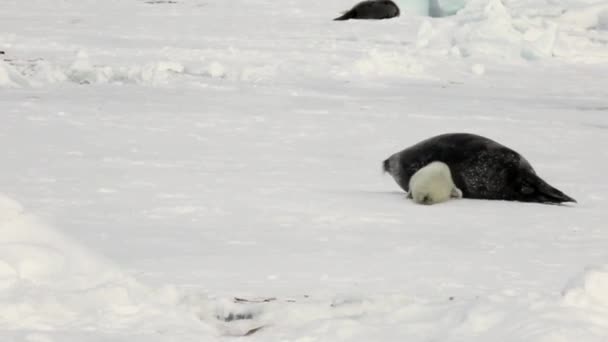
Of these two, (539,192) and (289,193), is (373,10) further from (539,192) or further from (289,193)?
(289,193)

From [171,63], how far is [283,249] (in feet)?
22.5

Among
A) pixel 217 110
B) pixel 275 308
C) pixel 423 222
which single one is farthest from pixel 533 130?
pixel 275 308

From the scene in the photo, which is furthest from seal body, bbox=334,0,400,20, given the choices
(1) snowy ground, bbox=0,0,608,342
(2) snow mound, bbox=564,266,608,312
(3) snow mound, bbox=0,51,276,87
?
(2) snow mound, bbox=564,266,608,312

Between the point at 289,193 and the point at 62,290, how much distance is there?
2.21 m

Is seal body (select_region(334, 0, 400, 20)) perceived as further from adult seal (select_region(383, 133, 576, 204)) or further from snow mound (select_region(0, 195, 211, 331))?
snow mound (select_region(0, 195, 211, 331))

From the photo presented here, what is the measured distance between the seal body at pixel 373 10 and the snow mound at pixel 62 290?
13688mm

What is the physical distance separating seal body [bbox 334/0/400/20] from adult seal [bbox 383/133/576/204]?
11.5m

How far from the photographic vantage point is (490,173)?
531 cm

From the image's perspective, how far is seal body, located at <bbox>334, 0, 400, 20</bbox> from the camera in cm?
1681

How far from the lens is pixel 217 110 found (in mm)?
8289

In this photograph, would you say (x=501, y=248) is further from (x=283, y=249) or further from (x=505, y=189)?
(x=505, y=189)

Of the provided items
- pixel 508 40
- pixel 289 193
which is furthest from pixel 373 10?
pixel 289 193

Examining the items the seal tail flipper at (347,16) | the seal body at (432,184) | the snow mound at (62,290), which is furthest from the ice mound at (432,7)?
the snow mound at (62,290)

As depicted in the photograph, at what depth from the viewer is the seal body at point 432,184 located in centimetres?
500
